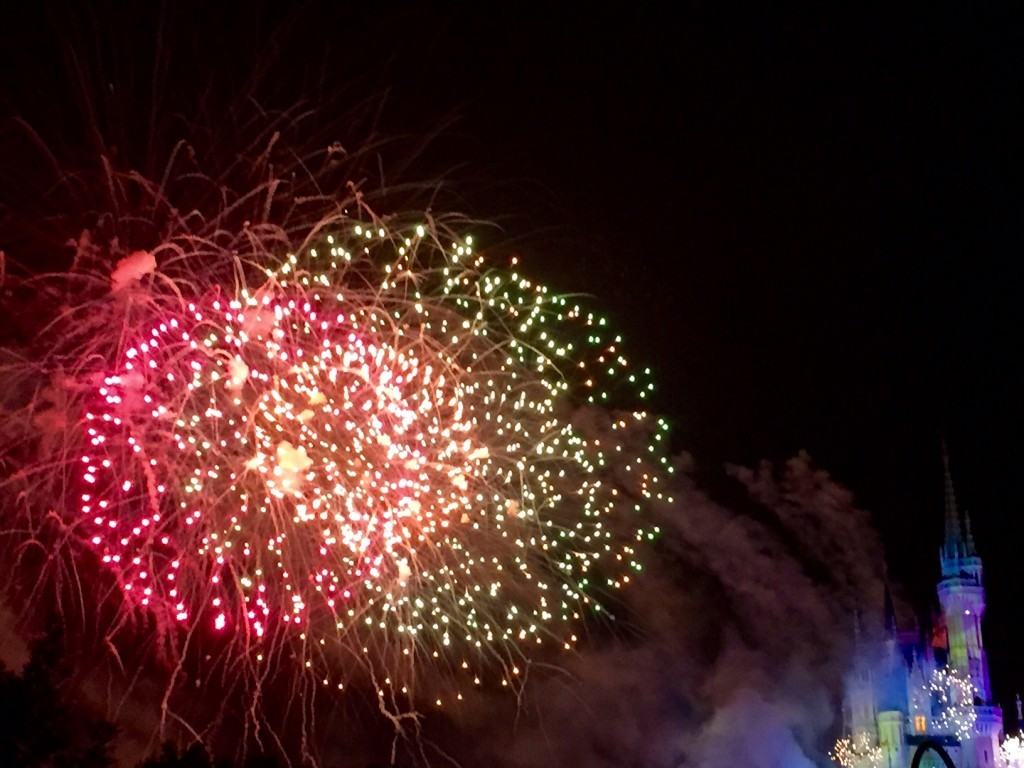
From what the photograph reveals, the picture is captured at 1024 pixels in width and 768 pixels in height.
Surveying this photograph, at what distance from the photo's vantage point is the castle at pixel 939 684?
1997 inches

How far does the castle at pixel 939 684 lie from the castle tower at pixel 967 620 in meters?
0.05

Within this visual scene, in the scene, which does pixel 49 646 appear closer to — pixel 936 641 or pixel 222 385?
pixel 222 385

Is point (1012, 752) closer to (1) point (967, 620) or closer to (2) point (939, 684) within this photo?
(2) point (939, 684)

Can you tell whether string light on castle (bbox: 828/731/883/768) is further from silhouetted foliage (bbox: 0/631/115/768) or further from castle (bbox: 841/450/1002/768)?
silhouetted foliage (bbox: 0/631/115/768)

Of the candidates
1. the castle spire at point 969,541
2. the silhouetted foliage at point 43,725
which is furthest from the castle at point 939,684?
the silhouetted foliage at point 43,725

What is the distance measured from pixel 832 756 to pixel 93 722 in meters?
42.0

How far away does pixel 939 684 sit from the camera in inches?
2153

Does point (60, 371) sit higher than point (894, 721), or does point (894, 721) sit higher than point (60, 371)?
point (894, 721)

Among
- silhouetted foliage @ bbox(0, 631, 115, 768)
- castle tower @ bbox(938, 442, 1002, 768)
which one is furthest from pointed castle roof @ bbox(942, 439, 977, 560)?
silhouetted foliage @ bbox(0, 631, 115, 768)

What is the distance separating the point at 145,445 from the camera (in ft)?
32.9

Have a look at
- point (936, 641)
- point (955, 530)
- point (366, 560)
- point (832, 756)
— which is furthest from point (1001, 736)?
point (366, 560)

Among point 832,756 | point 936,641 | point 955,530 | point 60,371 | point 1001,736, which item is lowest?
point 60,371

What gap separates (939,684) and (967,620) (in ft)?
12.4

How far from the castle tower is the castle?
5cm
